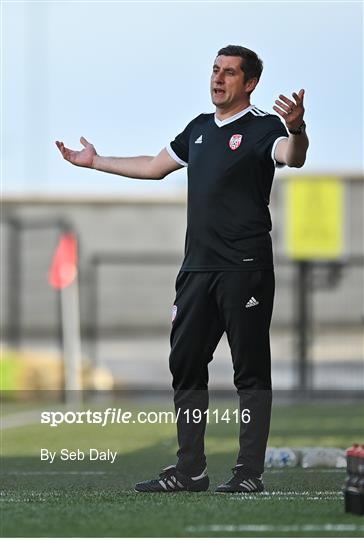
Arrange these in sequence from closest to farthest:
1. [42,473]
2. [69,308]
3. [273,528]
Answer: [273,528] → [42,473] → [69,308]

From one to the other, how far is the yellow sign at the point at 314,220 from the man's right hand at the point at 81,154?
38.5 ft

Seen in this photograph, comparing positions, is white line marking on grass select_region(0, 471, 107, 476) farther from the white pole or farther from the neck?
the white pole

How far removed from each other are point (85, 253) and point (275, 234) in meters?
3.23

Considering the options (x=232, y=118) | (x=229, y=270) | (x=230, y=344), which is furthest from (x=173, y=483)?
(x=232, y=118)

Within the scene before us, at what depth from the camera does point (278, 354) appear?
17.5m

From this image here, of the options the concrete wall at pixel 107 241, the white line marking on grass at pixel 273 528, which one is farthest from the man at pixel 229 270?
the concrete wall at pixel 107 241

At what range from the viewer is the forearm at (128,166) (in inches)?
244

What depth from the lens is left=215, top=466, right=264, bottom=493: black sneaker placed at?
19.0 feet

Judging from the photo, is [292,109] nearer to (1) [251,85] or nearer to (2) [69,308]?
(1) [251,85]

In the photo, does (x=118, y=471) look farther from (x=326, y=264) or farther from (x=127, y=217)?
(x=127, y=217)

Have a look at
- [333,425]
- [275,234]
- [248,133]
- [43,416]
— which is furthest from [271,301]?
[275,234]

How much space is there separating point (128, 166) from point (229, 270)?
82cm

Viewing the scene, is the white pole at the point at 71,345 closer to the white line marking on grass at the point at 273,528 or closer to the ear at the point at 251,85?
the ear at the point at 251,85

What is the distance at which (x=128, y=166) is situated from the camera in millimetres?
6234
